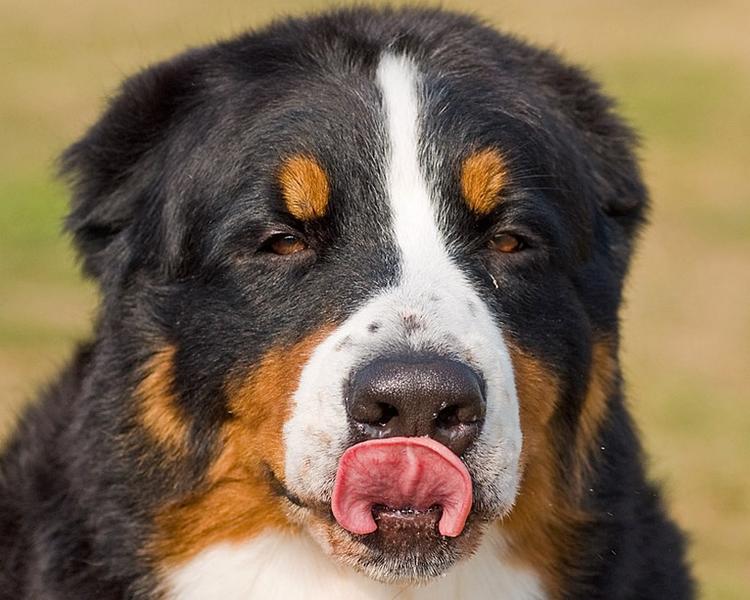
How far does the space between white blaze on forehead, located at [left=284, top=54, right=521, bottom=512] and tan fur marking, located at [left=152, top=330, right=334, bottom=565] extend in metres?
0.11

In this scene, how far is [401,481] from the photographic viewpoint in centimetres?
459

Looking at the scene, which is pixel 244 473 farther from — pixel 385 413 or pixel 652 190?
pixel 652 190

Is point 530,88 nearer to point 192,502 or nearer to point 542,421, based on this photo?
point 542,421

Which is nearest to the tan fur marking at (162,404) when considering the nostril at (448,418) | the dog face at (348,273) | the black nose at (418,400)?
the dog face at (348,273)

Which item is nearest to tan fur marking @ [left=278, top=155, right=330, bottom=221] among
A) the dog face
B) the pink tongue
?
the dog face

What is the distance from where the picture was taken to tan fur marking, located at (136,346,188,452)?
522 centimetres

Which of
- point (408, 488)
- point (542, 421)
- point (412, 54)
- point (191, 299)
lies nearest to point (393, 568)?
point (408, 488)

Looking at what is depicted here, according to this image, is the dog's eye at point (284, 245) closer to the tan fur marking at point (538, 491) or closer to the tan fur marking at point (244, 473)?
the tan fur marking at point (244, 473)

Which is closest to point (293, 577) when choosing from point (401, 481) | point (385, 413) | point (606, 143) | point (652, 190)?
point (401, 481)

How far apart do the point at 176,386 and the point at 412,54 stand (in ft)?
4.58

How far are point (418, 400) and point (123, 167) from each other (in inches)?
65.0

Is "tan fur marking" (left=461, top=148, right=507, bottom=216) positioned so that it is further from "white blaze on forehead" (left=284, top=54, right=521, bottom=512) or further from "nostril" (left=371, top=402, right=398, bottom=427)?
"nostril" (left=371, top=402, right=398, bottom=427)

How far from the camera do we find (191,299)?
5250 millimetres

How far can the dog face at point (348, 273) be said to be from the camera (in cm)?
468
